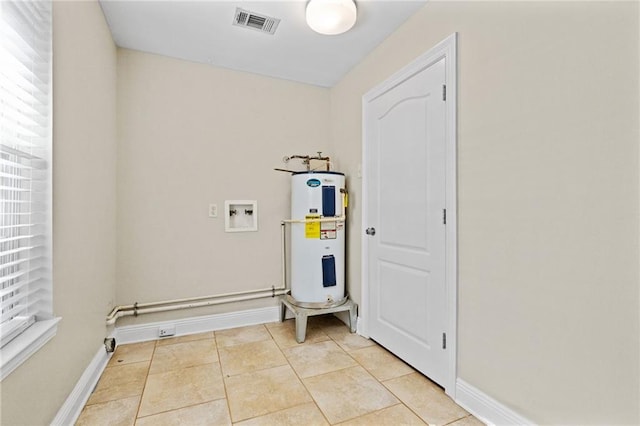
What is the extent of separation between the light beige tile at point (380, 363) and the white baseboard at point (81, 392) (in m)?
1.68

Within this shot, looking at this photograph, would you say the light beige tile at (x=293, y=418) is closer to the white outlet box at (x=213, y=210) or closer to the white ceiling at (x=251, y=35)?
the white outlet box at (x=213, y=210)

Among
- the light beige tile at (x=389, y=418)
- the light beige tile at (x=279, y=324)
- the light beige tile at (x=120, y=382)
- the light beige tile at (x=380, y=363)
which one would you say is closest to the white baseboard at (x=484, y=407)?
the light beige tile at (x=389, y=418)

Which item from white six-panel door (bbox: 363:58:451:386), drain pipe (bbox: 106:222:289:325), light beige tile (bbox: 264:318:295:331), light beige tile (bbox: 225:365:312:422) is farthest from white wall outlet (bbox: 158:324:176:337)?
white six-panel door (bbox: 363:58:451:386)

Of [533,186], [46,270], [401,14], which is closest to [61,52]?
[46,270]

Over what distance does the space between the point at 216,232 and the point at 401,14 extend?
228cm

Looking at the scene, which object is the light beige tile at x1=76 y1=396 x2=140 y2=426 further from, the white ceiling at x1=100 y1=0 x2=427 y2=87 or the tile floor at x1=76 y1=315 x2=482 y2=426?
the white ceiling at x1=100 y1=0 x2=427 y2=87

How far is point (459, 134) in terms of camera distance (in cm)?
172

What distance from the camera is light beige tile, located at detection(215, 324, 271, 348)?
2529mm

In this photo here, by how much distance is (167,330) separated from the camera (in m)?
2.59

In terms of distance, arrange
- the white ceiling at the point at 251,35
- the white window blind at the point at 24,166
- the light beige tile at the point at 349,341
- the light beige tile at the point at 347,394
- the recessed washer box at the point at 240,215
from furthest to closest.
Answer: the recessed washer box at the point at 240,215 → the light beige tile at the point at 349,341 → the white ceiling at the point at 251,35 → the light beige tile at the point at 347,394 → the white window blind at the point at 24,166

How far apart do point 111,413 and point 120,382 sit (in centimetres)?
33

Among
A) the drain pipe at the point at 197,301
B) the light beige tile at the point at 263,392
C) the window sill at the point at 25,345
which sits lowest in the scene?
the light beige tile at the point at 263,392

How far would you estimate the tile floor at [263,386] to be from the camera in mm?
1597

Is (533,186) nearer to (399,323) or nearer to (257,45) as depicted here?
(399,323)
